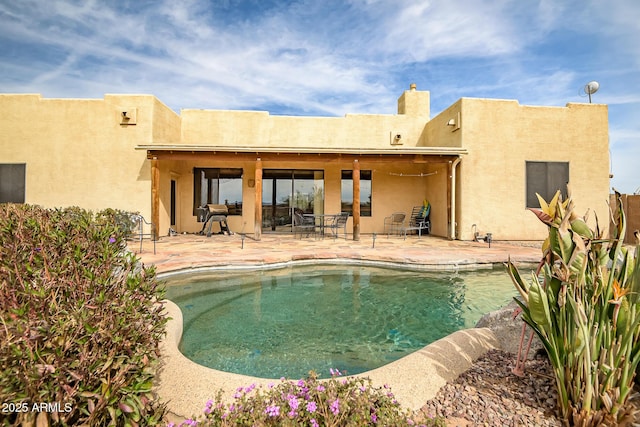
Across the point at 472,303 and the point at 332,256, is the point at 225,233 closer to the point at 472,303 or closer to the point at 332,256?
the point at 332,256

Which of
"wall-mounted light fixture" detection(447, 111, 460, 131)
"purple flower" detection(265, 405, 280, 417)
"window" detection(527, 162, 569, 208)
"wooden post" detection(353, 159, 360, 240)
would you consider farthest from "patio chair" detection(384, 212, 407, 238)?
"purple flower" detection(265, 405, 280, 417)

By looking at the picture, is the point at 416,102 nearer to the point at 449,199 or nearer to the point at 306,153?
the point at 449,199

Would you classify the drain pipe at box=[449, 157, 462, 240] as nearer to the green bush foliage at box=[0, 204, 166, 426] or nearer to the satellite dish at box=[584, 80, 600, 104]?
the satellite dish at box=[584, 80, 600, 104]

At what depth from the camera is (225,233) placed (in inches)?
459

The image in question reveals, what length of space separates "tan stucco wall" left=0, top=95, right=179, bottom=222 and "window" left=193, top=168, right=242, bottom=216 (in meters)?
2.14

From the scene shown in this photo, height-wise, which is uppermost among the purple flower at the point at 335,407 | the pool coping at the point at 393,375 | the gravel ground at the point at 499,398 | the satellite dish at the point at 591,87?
the satellite dish at the point at 591,87

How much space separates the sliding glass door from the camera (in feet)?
41.0

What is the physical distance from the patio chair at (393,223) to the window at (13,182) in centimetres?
→ 1233

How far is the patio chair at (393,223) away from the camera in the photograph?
40.5ft

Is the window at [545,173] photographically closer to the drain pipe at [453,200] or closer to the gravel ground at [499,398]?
the drain pipe at [453,200]

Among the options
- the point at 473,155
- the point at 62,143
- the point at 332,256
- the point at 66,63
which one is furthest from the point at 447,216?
the point at 66,63

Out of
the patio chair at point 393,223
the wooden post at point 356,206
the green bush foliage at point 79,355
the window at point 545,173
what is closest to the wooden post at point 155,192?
the wooden post at point 356,206

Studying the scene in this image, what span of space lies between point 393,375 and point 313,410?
910mm

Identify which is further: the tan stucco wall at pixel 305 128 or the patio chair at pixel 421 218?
the tan stucco wall at pixel 305 128
